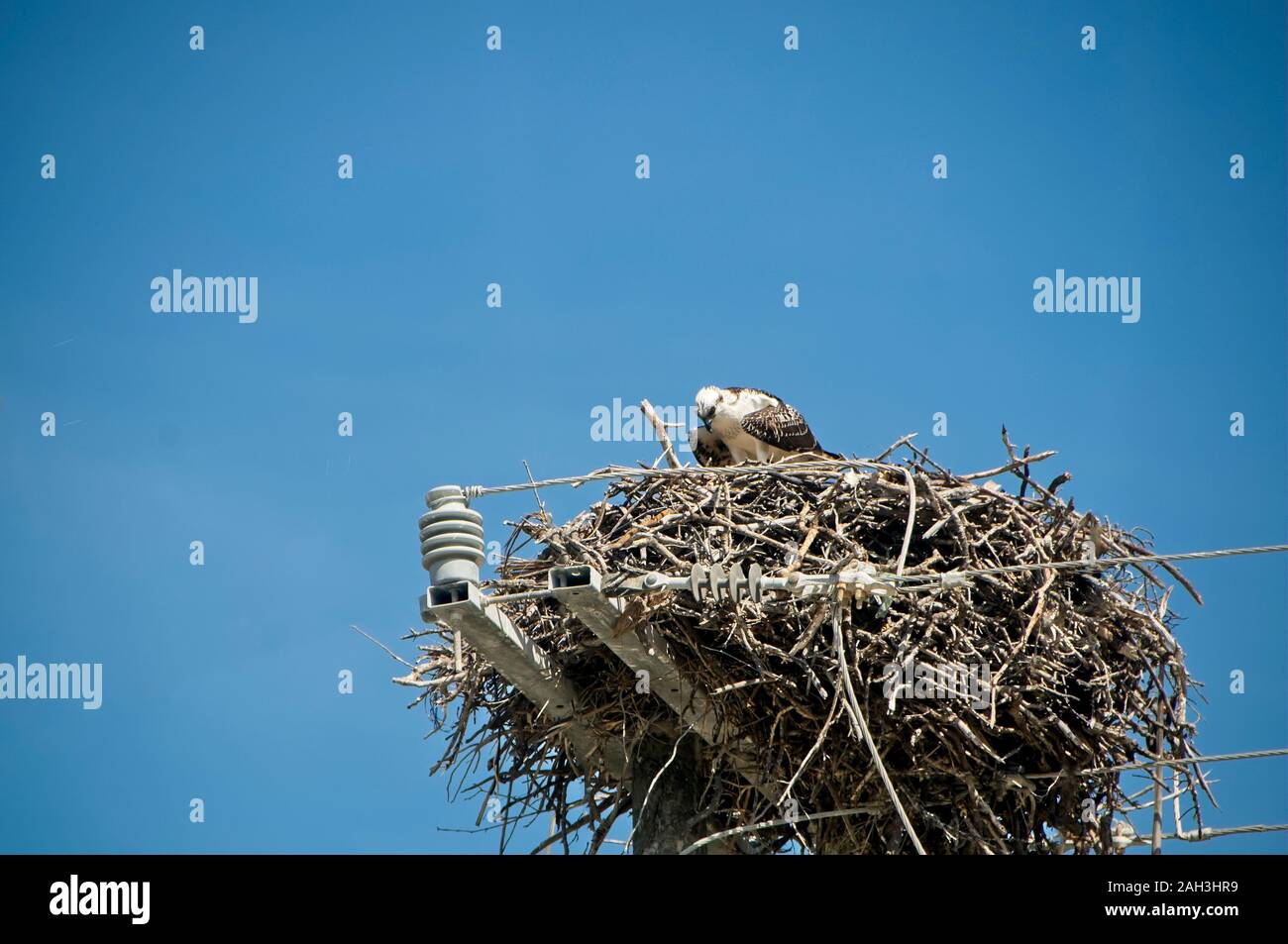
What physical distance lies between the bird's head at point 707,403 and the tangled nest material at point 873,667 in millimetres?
2171

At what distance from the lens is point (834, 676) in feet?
30.5

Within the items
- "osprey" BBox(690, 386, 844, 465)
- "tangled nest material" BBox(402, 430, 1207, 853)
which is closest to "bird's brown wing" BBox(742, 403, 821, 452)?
"osprey" BBox(690, 386, 844, 465)

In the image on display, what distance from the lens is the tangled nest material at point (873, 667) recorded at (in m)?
9.41

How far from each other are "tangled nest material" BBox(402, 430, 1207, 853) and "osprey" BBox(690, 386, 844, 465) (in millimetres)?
1970

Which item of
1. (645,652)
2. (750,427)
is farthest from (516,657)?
(750,427)

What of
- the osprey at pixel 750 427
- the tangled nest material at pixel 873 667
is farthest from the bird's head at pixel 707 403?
the tangled nest material at pixel 873 667

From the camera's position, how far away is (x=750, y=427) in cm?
1239

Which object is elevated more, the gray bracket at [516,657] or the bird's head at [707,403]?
the bird's head at [707,403]

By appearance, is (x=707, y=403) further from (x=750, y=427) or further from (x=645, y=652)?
(x=645, y=652)

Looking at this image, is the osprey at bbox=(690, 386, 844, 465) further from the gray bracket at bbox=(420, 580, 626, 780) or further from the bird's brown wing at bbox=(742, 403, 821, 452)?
the gray bracket at bbox=(420, 580, 626, 780)

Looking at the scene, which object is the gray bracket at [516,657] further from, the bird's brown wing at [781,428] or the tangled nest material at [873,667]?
the bird's brown wing at [781,428]

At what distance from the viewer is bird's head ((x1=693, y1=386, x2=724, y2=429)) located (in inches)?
495
